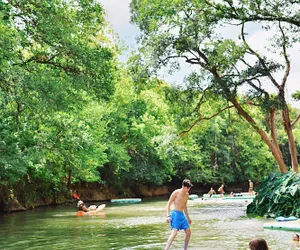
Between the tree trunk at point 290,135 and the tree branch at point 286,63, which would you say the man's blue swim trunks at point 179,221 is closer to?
the tree trunk at point 290,135

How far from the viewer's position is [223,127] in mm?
62469

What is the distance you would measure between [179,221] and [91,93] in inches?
304

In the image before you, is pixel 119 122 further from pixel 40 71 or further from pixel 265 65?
pixel 40 71

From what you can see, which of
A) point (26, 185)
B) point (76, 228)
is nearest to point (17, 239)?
point (76, 228)

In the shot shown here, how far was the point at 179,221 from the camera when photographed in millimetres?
11867

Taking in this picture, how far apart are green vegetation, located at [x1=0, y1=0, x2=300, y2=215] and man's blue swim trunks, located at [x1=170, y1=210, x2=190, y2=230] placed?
20.0 feet

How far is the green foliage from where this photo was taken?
816 inches

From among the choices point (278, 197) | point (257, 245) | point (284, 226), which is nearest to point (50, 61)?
point (284, 226)

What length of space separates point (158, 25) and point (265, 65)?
542 cm

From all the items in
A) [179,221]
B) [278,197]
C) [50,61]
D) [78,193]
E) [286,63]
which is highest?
[286,63]

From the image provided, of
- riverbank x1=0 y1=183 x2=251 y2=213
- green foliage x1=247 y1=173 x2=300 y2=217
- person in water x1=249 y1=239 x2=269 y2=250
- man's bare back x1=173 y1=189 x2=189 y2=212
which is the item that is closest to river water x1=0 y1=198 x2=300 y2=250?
green foliage x1=247 y1=173 x2=300 y2=217

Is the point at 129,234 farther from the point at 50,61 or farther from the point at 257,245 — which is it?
the point at 257,245

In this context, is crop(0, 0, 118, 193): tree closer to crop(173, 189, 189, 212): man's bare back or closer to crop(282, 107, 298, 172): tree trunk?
crop(173, 189, 189, 212): man's bare back

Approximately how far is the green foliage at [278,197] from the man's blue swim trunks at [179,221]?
936 centimetres
